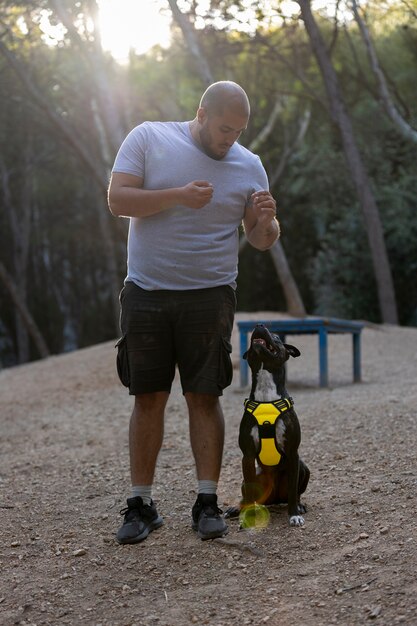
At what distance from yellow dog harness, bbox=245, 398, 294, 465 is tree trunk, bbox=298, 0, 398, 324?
47.5ft

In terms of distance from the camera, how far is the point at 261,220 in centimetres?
413

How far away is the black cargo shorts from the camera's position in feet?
13.6

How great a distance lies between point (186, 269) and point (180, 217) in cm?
24

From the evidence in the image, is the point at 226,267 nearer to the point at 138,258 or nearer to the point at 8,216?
the point at 138,258

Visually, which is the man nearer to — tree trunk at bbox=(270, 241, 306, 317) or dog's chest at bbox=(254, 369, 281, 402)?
dog's chest at bbox=(254, 369, 281, 402)

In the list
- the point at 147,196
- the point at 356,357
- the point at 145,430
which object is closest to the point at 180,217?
the point at 147,196

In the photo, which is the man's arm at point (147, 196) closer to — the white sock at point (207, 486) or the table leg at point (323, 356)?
the white sock at point (207, 486)

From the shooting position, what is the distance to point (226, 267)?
418 centimetres

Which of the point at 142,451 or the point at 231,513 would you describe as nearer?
the point at 142,451

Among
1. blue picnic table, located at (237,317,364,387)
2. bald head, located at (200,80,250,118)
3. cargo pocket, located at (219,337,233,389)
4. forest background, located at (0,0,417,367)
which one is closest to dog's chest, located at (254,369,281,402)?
cargo pocket, located at (219,337,233,389)

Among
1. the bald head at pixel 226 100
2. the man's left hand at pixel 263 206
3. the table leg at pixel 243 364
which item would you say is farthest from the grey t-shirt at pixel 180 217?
the table leg at pixel 243 364

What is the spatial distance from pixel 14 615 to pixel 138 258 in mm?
1645

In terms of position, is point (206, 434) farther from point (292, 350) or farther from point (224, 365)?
point (292, 350)

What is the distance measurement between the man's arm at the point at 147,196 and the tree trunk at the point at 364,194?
1468 centimetres
